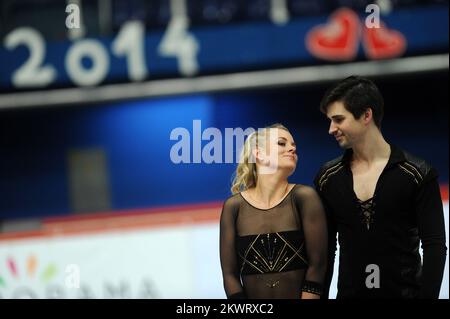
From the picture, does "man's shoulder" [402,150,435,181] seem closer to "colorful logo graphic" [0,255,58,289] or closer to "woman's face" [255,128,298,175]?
"woman's face" [255,128,298,175]

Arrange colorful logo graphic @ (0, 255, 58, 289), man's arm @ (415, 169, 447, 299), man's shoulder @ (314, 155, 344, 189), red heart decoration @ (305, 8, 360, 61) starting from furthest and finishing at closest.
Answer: red heart decoration @ (305, 8, 360, 61)
colorful logo graphic @ (0, 255, 58, 289)
man's shoulder @ (314, 155, 344, 189)
man's arm @ (415, 169, 447, 299)

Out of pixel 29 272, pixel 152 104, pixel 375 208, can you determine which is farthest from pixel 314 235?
pixel 152 104

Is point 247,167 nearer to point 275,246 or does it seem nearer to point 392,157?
point 275,246

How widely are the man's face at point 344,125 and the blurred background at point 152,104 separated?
121cm

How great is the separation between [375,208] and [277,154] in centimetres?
26

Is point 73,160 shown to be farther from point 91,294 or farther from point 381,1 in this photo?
point 381,1

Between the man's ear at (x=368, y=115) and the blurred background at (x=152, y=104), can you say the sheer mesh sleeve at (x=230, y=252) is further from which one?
the blurred background at (x=152, y=104)

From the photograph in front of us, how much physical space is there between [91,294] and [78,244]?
1.06 ft

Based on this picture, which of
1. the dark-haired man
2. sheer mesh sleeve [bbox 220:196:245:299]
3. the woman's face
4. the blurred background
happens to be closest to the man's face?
the dark-haired man

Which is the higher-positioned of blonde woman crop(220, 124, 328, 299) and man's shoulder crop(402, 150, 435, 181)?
man's shoulder crop(402, 150, 435, 181)

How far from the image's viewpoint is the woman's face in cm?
189

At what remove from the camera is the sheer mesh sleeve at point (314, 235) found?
183 centimetres

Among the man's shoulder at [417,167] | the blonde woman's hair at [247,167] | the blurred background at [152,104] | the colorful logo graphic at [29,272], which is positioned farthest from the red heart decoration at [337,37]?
the man's shoulder at [417,167]

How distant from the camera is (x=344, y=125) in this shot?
1.84m
